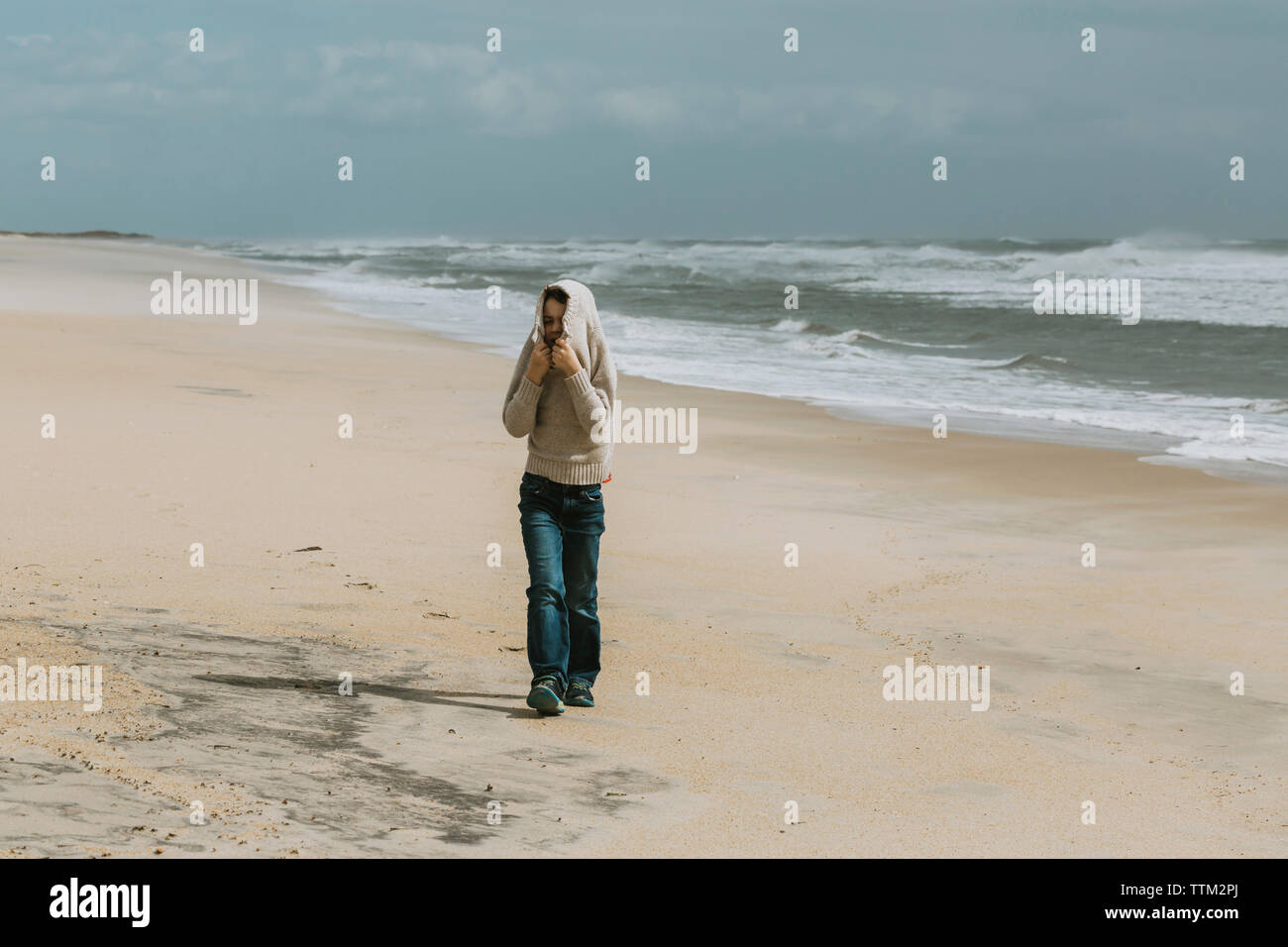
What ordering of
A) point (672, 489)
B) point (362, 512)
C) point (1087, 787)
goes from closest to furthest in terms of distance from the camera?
point (1087, 787)
point (362, 512)
point (672, 489)

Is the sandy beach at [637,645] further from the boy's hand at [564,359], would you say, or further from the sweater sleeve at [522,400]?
the boy's hand at [564,359]

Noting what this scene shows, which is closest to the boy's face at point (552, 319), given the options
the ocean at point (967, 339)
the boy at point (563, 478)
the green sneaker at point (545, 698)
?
the boy at point (563, 478)

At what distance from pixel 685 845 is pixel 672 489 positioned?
634cm

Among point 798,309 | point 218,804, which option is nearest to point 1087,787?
point 218,804

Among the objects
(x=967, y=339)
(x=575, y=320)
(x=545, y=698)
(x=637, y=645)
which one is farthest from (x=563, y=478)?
(x=967, y=339)

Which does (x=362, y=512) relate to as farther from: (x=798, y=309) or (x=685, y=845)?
(x=798, y=309)

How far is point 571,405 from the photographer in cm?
502

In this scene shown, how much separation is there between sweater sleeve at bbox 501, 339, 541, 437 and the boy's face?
0.25ft

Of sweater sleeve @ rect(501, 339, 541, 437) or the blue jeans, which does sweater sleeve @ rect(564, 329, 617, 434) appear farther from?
the blue jeans

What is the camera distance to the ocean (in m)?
15.4

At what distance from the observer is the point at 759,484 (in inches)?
410

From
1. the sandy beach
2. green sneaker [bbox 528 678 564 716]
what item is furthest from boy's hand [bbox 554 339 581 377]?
the sandy beach

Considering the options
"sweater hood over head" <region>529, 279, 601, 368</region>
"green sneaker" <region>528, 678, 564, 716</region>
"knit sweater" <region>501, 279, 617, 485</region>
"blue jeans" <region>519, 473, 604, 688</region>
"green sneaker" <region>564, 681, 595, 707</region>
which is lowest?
"green sneaker" <region>564, 681, 595, 707</region>

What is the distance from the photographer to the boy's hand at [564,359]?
15.9 feet
